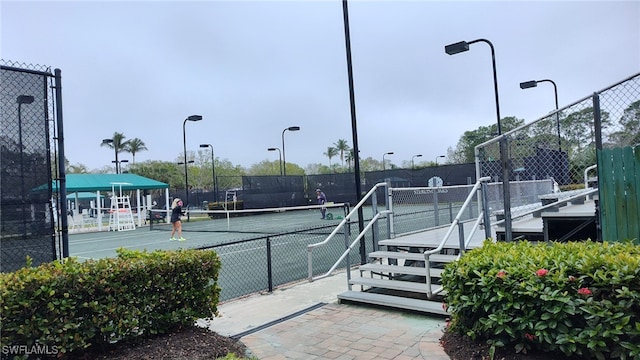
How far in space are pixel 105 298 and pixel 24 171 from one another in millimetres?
1578

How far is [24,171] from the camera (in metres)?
3.88

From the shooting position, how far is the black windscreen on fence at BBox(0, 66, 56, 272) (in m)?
3.78

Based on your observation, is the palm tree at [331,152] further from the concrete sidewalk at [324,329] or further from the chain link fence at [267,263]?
the concrete sidewalk at [324,329]

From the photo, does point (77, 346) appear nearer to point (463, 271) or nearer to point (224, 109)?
point (463, 271)

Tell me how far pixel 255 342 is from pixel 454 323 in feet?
6.57

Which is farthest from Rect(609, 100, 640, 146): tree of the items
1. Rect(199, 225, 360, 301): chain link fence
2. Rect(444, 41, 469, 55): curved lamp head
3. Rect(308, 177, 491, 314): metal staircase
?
Rect(444, 41, 469, 55): curved lamp head

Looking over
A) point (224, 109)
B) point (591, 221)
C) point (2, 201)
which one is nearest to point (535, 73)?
point (591, 221)

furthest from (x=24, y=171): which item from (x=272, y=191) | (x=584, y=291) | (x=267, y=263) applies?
(x=272, y=191)

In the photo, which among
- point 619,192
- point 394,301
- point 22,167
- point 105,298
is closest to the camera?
point 105,298

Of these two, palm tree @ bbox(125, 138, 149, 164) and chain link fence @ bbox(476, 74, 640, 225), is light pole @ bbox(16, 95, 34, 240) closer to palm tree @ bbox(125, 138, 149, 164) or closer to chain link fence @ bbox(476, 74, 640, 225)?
chain link fence @ bbox(476, 74, 640, 225)

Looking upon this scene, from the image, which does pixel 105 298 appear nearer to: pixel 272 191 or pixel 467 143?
pixel 272 191

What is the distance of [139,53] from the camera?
1536cm

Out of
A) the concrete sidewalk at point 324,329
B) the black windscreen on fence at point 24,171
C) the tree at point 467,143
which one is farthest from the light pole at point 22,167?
the tree at point 467,143

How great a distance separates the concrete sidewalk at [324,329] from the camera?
384 centimetres
